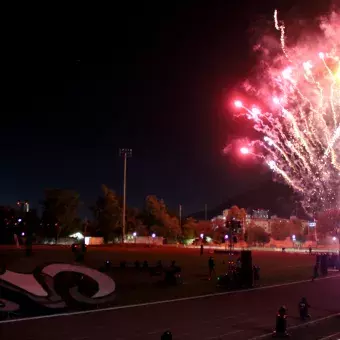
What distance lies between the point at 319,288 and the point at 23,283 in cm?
1401

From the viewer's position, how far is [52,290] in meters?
14.2

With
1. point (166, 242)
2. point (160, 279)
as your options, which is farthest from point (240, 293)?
point (166, 242)

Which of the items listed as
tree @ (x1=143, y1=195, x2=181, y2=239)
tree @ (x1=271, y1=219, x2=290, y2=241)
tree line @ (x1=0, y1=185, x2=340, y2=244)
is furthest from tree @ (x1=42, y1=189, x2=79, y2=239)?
tree @ (x1=271, y1=219, x2=290, y2=241)

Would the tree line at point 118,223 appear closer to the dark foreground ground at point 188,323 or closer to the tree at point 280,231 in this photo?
the tree at point 280,231

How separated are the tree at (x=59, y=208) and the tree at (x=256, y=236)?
33974mm

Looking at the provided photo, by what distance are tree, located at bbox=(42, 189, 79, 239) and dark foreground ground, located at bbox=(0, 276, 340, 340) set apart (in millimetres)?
63179

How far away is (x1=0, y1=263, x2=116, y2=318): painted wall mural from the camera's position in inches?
526

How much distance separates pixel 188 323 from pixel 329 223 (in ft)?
272

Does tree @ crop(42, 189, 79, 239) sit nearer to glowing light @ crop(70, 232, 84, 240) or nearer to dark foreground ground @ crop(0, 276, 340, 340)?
glowing light @ crop(70, 232, 84, 240)

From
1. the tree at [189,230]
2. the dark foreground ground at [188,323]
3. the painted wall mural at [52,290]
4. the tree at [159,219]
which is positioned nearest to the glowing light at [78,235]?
the tree at [159,219]

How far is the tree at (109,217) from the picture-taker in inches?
3383

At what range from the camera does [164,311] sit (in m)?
14.7

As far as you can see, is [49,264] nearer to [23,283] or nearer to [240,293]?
[23,283]

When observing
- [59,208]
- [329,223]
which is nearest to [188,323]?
[59,208]
